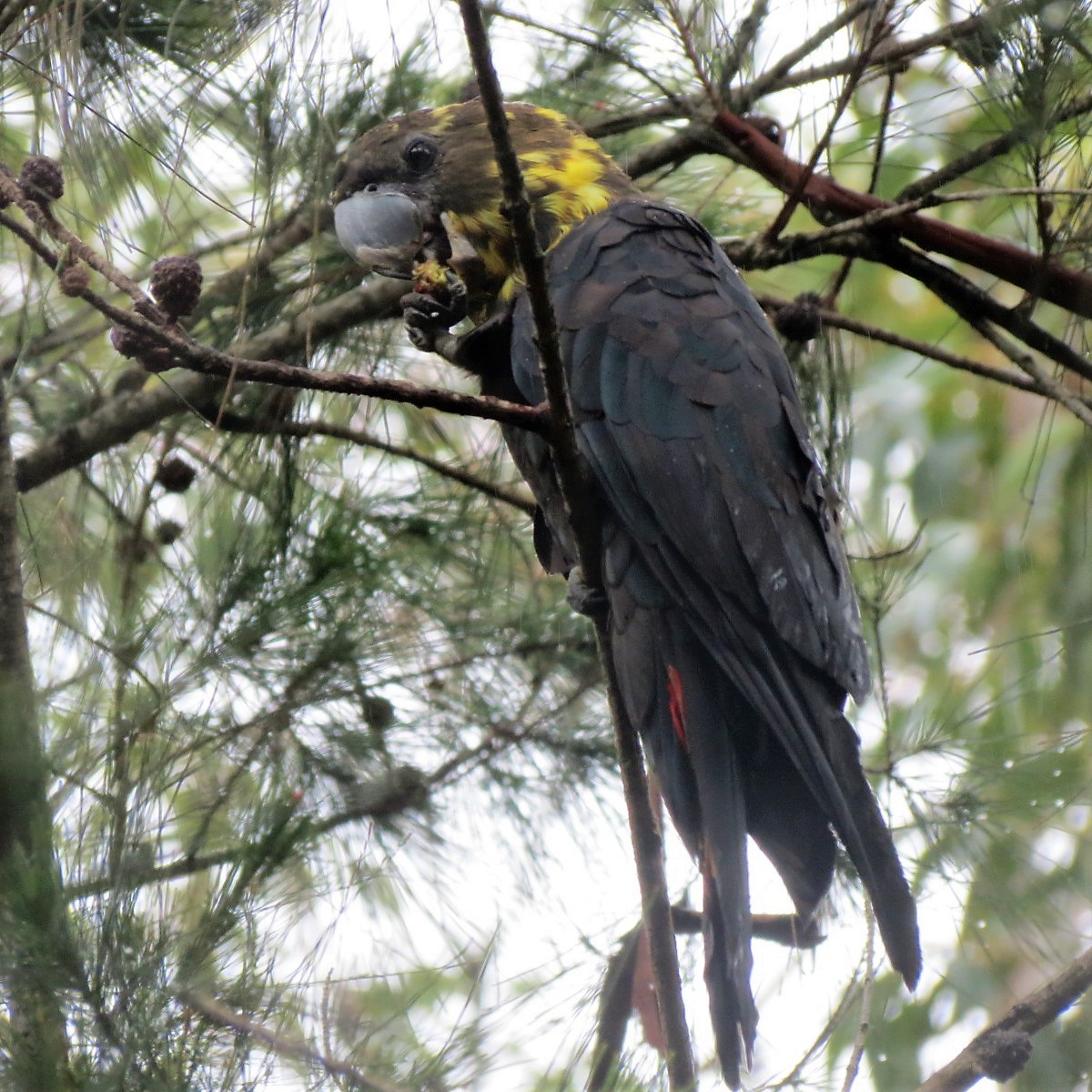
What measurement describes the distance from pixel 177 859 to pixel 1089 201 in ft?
4.90

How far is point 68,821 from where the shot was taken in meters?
1.25

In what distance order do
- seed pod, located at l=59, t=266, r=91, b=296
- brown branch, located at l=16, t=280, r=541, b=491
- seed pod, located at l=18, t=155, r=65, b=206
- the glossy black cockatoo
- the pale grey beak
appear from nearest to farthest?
seed pod, located at l=59, t=266, r=91, b=296 < seed pod, located at l=18, t=155, r=65, b=206 < the glossy black cockatoo < the pale grey beak < brown branch, located at l=16, t=280, r=541, b=491

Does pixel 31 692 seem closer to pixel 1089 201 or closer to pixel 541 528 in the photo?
pixel 541 528

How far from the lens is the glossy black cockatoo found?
63.3 inches

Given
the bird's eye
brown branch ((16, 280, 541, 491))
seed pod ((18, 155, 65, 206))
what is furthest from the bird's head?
seed pod ((18, 155, 65, 206))

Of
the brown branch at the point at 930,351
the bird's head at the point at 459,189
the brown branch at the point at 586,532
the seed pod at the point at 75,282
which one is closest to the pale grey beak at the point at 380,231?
the bird's head at the point at 459,189

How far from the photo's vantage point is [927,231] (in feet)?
6.32

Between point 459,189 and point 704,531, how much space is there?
0.73 m

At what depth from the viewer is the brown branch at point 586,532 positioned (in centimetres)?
111

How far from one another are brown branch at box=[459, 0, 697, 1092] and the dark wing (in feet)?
0.16

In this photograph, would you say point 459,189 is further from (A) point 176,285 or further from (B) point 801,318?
(A) point 176,285

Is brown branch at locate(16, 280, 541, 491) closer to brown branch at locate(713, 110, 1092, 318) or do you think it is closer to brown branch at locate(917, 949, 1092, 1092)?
brown branch at locate(713, 110, 1092, 318)

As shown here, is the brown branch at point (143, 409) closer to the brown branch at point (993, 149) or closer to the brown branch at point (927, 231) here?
the brown branch at point (927, 231)

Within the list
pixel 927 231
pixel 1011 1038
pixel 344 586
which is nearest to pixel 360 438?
pixel 344 586
